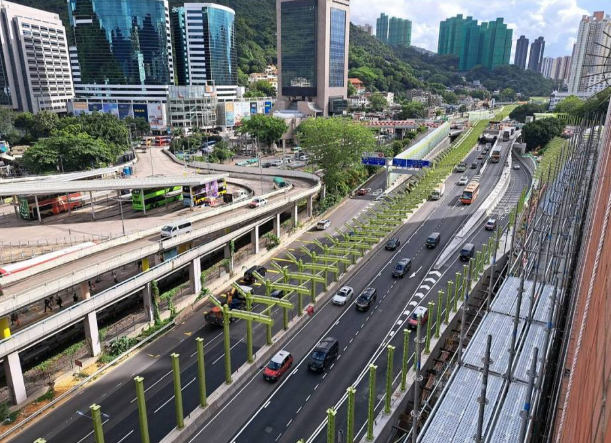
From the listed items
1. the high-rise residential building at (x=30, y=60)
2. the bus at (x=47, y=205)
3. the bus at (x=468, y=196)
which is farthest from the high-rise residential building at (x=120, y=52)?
the bus at (x=468, y=196)

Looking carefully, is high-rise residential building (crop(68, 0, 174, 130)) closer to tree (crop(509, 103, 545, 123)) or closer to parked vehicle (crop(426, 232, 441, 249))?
parked vehicle (crop(426, 232, 441, 249))

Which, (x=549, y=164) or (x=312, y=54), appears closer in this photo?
(x=549, y=164)

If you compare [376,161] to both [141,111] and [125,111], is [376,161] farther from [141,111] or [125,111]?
[125,111]

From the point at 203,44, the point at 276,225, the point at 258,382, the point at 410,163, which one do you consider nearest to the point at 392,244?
the point at 276,225

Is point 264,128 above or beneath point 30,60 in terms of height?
beneath

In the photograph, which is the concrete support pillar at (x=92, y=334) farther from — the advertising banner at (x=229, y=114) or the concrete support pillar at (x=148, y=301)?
the advertising banner at (x=229, y=114)

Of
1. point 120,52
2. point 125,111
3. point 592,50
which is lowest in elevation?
point 125,111
